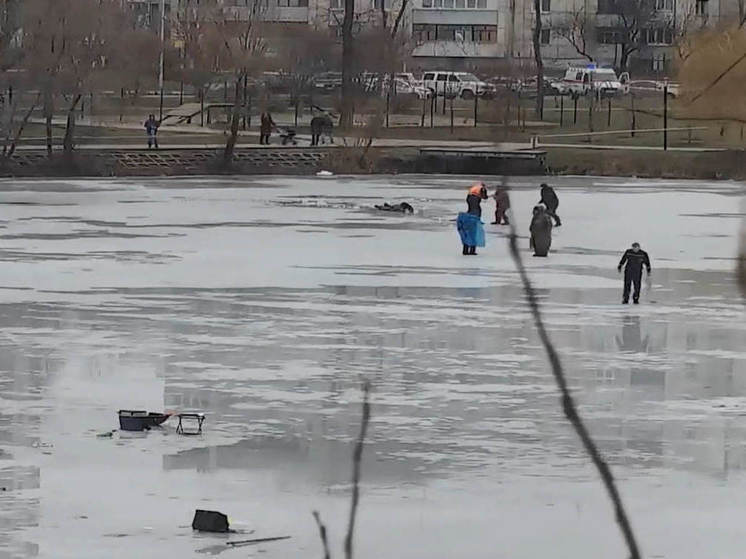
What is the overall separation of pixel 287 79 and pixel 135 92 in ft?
20.8

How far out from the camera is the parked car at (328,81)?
8269 centimetres

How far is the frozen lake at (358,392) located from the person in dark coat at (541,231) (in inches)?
13.8

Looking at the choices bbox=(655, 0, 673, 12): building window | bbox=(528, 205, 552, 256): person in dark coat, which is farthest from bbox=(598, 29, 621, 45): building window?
bbox=(528, 205, 552, 256): person in dark coat

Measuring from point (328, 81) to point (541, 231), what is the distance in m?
53.0

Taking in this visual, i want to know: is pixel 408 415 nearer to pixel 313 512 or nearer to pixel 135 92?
pixel 313 512

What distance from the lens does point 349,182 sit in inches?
2181

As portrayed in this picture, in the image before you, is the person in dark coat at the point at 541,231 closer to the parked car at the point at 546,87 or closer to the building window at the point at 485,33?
the parked car at the point at 546,87

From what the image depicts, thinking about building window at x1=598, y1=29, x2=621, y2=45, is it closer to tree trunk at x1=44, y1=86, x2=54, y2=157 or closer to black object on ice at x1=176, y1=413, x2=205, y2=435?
tree trunk at x1=44, y1=86, x2=54, y2=157

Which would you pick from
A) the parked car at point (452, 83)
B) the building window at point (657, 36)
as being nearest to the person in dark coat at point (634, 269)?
the parked car at point (452, 83)

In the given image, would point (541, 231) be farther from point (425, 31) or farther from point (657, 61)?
point (425, 31)

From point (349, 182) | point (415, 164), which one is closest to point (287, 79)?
point (415, 164)

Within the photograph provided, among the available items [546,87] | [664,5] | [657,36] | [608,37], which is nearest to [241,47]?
[546,87]

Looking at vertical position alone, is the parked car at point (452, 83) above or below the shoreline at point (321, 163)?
above

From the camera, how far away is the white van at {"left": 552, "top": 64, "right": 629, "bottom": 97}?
79188 mm
